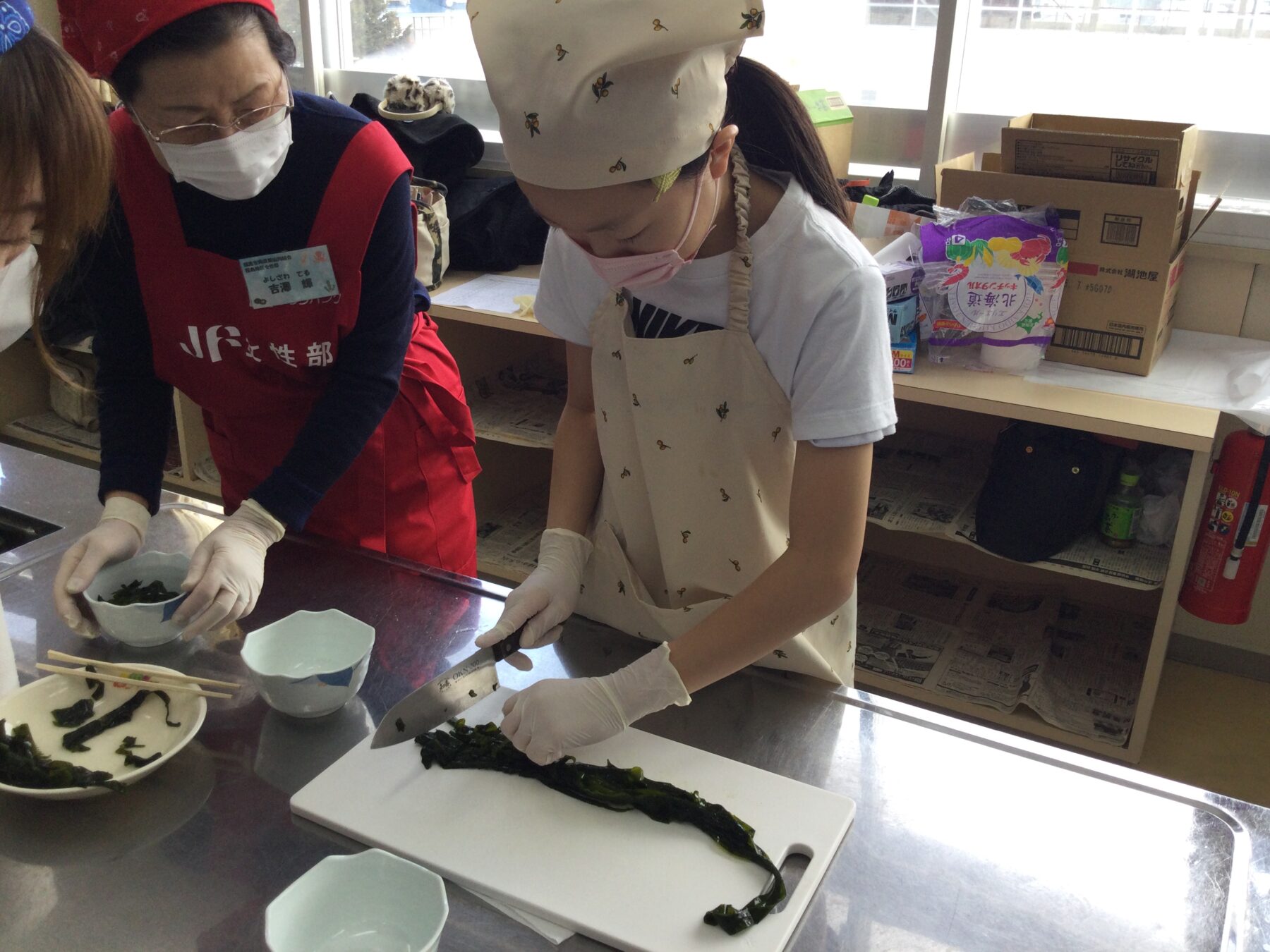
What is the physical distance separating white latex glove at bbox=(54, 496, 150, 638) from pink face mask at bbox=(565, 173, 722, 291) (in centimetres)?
68

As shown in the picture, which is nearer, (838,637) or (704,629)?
(704,629)

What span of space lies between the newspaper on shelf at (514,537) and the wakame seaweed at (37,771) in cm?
166

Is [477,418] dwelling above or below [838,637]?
below

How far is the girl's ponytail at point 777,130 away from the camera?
3.23ft

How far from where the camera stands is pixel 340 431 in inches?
50.8

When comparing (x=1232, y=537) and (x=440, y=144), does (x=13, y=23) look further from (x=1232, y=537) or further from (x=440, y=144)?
(x=1232, y=537)

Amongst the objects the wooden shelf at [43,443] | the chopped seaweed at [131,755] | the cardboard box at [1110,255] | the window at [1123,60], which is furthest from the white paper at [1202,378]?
the wooden shelf at [43,443]

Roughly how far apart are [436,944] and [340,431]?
0.72 meters

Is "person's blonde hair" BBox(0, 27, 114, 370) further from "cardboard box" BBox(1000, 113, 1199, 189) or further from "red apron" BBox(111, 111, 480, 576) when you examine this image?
"cardboard box" BBox(1000, 113, 1199, 189)

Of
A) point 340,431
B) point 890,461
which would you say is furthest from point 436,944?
point 890,461

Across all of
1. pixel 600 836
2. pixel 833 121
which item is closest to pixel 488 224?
pixel 833 121

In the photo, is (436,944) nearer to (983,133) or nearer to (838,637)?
(838,637)

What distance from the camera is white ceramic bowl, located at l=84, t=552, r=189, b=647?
1.09 m

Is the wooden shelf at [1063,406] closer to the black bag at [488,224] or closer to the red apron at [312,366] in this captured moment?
the red apron at [312,366]
